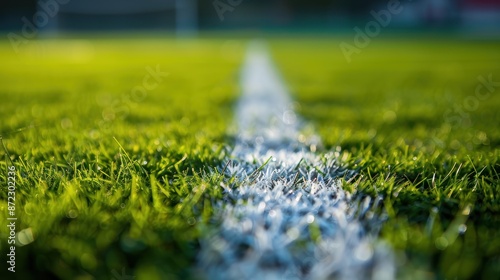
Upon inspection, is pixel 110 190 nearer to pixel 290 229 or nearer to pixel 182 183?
pixel 182 183

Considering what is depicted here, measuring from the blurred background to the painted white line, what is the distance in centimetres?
2479

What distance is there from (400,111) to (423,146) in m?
1.10

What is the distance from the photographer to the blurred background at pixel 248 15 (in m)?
26.7

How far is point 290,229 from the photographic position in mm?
1171

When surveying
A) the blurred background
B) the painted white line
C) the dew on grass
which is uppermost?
the blurred background

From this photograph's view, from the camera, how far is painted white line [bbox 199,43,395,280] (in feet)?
3.33

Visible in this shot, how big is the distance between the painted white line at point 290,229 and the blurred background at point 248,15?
24.8m

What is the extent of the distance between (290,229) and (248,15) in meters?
27.9

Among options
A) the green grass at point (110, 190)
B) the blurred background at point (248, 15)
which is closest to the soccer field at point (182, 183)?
the green grass at point (110, 190)

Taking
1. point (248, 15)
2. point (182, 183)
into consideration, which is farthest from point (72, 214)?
point (248, 15)

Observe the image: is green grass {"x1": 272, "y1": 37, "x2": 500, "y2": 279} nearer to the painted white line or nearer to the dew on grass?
the painted white line

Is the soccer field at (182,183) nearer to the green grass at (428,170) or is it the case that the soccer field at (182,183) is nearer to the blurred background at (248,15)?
the green grass at (428,170)

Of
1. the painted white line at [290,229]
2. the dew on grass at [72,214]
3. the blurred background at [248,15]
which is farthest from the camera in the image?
the blurred background at [248,15]

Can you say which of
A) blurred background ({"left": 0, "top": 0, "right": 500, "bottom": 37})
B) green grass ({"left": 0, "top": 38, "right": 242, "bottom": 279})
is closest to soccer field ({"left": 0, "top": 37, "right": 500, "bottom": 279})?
green grass ({"left": 0, "top": 38, "right": 242, "bottom": 279})
